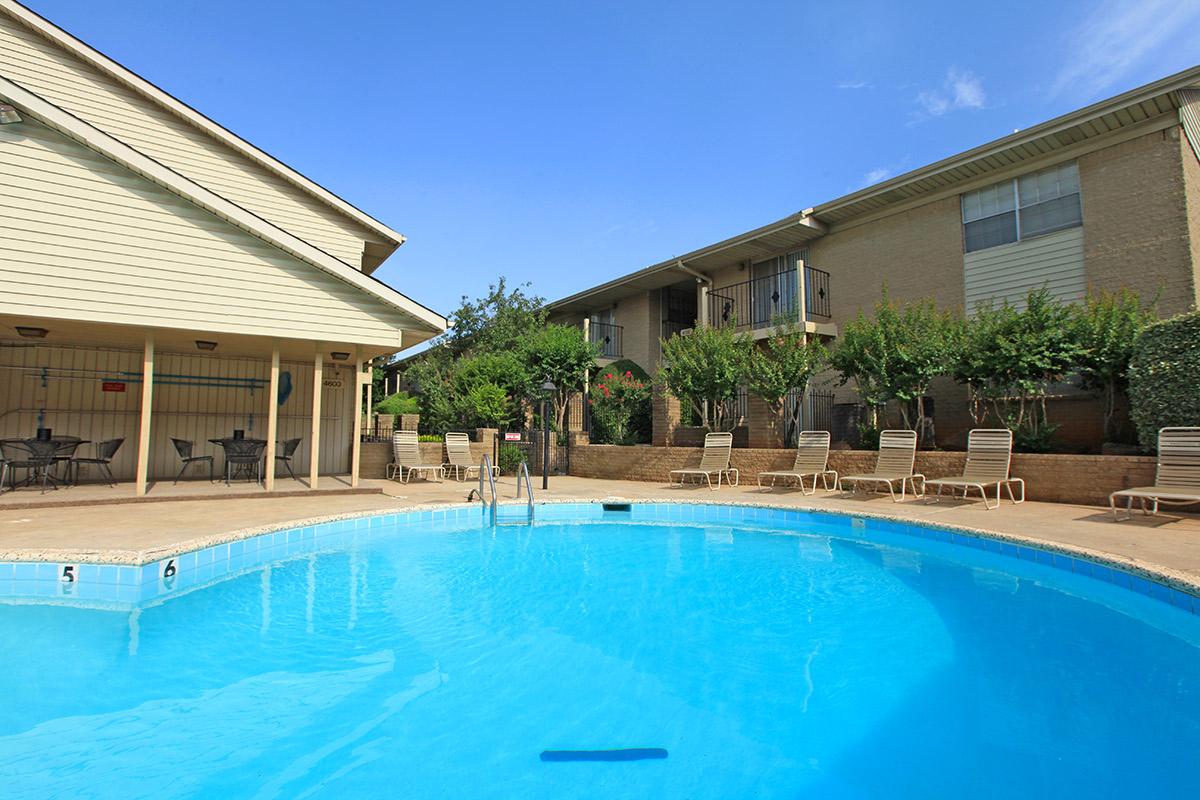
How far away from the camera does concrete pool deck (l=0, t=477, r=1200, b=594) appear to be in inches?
215

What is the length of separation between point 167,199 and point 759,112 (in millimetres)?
12286

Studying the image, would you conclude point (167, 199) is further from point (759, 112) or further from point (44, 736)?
point (759, 112)

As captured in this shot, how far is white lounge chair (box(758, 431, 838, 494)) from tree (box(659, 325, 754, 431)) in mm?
2084

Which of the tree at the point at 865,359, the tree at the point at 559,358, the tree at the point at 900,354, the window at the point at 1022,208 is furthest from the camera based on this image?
the tree at the point at 559,358

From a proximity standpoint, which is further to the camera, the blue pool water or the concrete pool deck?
the concrete pool deck

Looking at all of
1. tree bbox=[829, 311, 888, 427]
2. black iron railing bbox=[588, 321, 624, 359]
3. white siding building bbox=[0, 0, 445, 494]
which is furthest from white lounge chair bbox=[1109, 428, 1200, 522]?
black iron railing bbox=[588, 321, 624, 359]

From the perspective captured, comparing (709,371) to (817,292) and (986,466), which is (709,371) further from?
(986,466)

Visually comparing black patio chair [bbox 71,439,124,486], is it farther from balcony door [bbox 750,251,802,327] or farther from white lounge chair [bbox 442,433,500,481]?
balcony door [bbox 750,251,802,327]

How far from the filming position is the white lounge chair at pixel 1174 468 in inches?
279

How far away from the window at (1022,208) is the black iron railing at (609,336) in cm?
1138

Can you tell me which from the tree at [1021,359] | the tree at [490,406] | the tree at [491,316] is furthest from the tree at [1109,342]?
the tree at [491,316]

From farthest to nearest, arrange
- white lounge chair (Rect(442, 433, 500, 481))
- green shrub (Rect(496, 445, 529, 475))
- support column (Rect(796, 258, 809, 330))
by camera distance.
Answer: green shrub (Rect(496, 445, 529, 475))
white lounge chair (Rect(442, 433, 500, 481))
support column (Rect(796, 258, 809, 330))

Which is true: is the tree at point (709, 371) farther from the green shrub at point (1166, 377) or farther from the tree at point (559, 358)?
the green shrub at point (1166, 377)

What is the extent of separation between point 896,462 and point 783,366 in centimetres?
301
